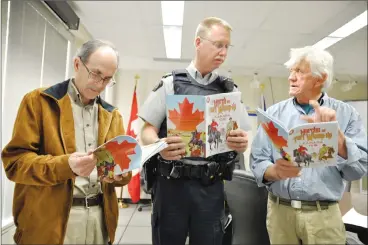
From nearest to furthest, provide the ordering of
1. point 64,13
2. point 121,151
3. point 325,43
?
point 121,151 → point 64,13 → point 325,43

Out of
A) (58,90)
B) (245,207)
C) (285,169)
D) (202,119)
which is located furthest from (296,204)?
(58,90)

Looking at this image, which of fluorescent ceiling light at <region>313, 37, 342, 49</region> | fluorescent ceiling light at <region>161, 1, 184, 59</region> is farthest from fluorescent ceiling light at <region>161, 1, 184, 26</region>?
fluorescent ceiling light at <region>313, 37, 342, 49</region>

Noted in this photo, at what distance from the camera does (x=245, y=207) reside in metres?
1.46

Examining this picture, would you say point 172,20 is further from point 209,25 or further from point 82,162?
point 82,162

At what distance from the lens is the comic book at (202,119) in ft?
3.34

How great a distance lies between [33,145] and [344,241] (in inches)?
49.7

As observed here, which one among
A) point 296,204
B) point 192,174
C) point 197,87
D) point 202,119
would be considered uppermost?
point 197,87

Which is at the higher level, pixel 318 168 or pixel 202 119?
pixel 202 119

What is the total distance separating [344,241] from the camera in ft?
3.82

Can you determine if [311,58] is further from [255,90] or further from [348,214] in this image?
[348,214]

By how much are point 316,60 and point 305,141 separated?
1.26 feet

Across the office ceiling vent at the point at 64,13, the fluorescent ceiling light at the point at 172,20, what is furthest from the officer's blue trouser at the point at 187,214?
the fluorescent ceiling light at the point at 172,20

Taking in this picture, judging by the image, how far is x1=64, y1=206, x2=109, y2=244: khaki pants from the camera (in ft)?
3.43

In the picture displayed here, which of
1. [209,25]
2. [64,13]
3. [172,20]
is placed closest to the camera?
[209,25]
